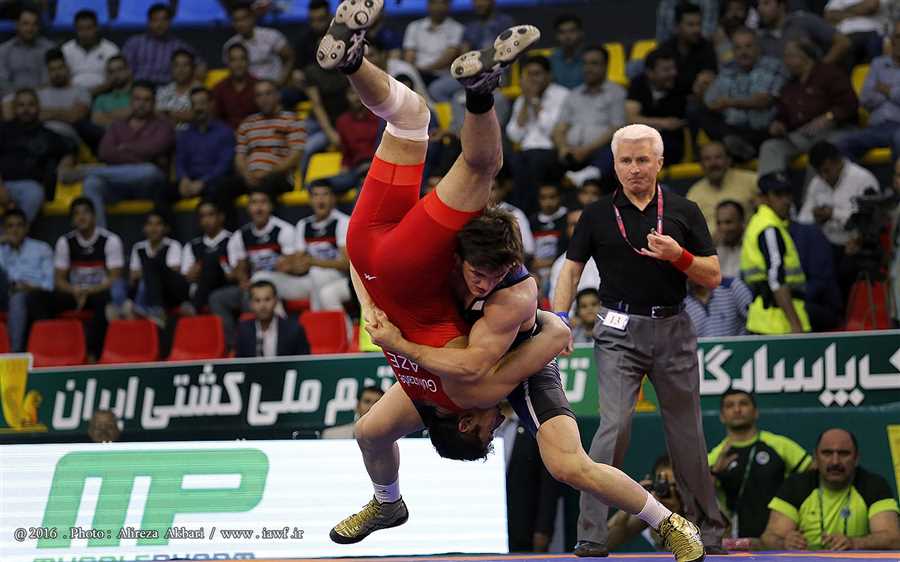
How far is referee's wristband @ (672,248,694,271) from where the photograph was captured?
5660mm

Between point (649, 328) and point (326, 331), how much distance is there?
407 cm

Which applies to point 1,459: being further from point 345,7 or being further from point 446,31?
point 446,31

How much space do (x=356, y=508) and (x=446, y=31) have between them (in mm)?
6357

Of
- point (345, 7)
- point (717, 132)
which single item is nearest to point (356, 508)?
point (345, 7)

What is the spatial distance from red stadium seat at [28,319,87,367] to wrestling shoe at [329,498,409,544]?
5548mm

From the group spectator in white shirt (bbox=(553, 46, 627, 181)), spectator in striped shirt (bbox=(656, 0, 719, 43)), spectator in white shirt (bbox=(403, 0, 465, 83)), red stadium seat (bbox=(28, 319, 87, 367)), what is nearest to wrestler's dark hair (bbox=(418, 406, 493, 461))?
spectator in white shirt (bbox=(553, 46, 627, 181))

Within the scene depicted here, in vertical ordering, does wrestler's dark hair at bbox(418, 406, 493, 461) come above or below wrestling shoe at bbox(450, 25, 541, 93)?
below

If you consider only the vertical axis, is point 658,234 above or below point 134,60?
above

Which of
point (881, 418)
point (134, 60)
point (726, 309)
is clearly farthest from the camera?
point (134, 60)

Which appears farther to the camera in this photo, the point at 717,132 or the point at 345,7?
the point at 717,132

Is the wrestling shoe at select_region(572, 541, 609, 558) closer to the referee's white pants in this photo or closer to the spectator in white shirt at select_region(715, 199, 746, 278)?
the spectator in white shirt at select_region(715, 199, 746, 278)

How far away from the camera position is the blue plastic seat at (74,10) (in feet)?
46.0

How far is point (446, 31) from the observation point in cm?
1187

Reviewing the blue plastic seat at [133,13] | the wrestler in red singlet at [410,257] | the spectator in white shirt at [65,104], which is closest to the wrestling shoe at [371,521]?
the wrestler in red singlet at [410,257]
